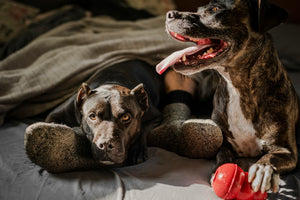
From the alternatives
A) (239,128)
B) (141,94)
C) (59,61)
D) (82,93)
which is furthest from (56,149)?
(59,61)

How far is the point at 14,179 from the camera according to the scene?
141 cm

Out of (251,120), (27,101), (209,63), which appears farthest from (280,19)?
(27,101)

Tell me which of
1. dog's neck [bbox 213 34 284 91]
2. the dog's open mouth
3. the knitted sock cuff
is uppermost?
the dog's open mouth

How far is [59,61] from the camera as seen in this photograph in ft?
7.22

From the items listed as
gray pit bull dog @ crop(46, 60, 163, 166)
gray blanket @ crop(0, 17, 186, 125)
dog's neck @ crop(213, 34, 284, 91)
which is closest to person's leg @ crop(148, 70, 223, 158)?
gray pit bull dog @ crop(46, 60, 163, 166)

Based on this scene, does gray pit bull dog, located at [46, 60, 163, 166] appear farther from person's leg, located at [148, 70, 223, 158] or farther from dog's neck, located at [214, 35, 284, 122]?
dog's neck, located at [214, 35, 284, 122]

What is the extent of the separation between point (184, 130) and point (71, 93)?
89 centimetres

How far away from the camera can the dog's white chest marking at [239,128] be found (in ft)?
4.96

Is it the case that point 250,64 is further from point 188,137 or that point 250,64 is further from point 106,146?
point 106,146

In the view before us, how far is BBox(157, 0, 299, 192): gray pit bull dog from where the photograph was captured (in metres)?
1.33

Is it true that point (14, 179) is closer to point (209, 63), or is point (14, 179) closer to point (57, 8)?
point (209, 63)

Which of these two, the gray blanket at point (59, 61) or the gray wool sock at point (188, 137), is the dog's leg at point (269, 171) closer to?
A: the gray wool sock at point (188, 137)

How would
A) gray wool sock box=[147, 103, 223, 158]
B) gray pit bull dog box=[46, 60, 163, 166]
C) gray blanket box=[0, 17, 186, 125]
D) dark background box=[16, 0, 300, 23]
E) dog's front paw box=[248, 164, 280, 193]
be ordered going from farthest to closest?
dark background box=[16, 0, 300, 23] < gray blanket box=[0, 17, 186, 125] < gray wool sock box=[147, 103, 223, 158] < gray pit bull dog box=[46, 60, 163, 166] < dog's front paw box=[248, 164, 280, 193]

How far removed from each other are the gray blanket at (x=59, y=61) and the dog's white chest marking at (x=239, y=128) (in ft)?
2.91
